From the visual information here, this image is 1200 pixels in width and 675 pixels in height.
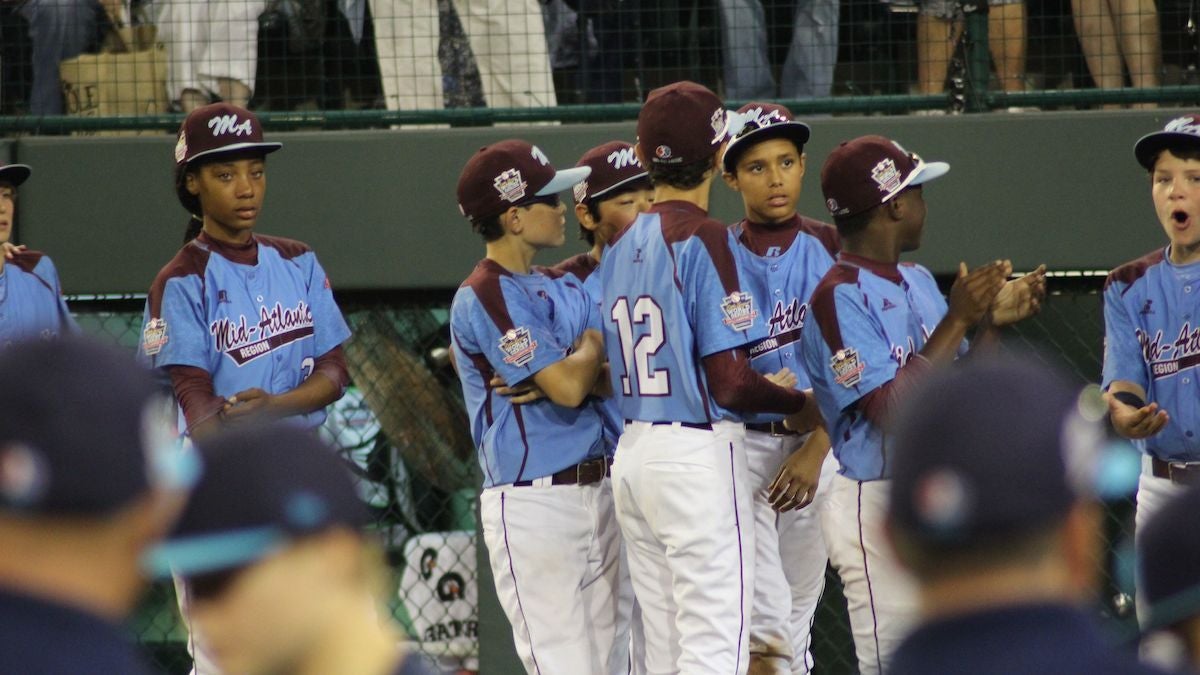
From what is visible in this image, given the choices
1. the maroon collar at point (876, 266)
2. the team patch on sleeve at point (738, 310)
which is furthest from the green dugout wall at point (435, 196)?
the team patch on sleeve at point (738, 310)

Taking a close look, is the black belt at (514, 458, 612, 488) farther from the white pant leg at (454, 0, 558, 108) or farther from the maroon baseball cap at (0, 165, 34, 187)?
the white pant leg at (454, 0, 558, 108)

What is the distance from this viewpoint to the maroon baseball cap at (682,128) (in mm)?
4527

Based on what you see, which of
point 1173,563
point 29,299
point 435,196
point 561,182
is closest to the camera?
point 1173,563

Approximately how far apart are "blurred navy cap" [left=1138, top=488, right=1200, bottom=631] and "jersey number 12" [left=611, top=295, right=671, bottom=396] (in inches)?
99.4

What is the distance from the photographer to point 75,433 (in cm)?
170

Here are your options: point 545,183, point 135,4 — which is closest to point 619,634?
point 545,183

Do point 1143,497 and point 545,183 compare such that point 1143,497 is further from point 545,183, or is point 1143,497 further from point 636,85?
point 636,85

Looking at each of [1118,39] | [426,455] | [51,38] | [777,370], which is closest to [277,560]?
[777,370]

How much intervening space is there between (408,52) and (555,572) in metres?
3.12

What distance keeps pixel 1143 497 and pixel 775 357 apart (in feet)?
4.30

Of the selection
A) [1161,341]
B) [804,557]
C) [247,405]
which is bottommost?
[804,557]

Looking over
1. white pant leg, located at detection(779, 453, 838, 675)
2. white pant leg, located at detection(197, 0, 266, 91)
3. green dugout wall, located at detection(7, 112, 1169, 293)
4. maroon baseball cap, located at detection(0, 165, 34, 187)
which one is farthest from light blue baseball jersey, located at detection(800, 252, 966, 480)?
white pant leg, located at detection(197, 0, 266, 91)

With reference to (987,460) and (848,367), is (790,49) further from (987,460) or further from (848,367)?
(987,460)

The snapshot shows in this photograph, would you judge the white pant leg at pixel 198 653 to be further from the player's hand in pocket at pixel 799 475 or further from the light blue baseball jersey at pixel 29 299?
the player's hand in pocket at pixel 799 475
